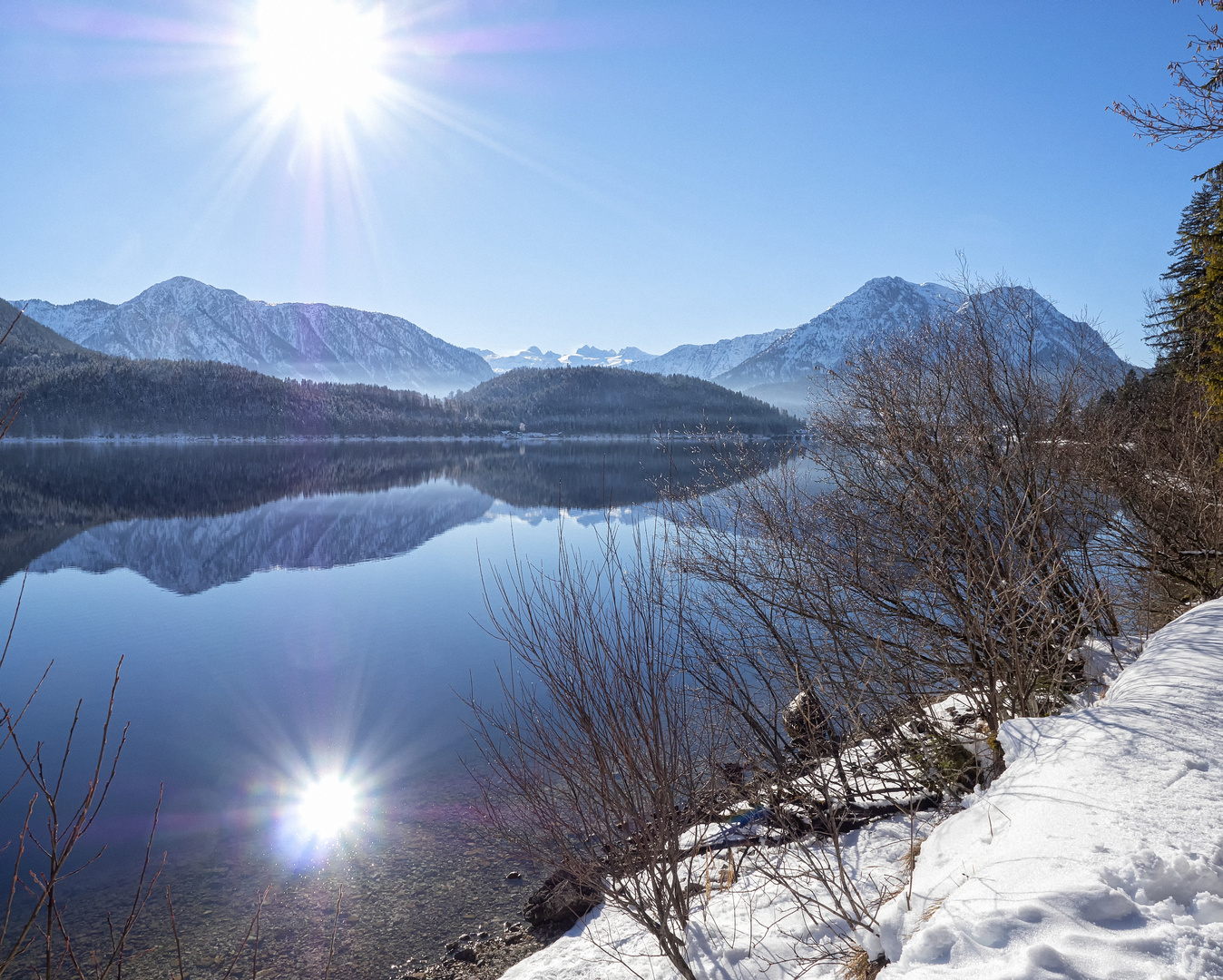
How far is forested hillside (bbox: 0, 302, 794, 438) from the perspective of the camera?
137 meters

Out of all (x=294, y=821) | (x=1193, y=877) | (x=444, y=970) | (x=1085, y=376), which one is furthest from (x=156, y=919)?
(x=1085, y=376)

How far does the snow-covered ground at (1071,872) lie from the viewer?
9.80 feet

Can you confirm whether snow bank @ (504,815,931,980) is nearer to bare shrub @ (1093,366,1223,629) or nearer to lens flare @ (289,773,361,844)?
lens flare @ (289,773,361,844)

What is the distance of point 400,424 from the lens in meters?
163

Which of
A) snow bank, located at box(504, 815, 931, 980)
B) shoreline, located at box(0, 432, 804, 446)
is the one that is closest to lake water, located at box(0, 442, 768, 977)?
snow bank, located at box(504, 815, 931, 980)

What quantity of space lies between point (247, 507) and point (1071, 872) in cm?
4284

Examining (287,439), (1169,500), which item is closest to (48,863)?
(1169,500)

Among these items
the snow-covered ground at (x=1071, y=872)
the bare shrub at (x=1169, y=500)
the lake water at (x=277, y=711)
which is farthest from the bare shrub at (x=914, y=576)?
the lake water at (x=277, y=711)

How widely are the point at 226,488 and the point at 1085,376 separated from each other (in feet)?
172

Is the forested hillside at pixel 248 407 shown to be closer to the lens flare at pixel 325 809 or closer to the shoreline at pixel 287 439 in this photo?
the shoreline at pixel 287 439

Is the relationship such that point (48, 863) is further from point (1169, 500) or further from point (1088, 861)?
point (1169, 500)

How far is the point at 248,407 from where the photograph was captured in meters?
151

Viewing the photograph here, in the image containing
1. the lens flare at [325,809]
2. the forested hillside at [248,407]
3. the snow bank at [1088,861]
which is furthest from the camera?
the forested hillside at [248,407]

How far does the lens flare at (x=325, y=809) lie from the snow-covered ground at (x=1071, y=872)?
4067mm
